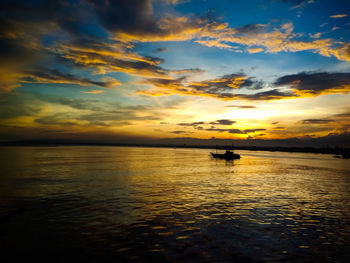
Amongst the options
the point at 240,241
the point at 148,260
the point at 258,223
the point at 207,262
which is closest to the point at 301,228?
the point at 258,223

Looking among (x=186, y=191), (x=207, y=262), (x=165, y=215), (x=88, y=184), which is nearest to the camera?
(x=207, y=262)

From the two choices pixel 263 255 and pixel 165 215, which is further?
pixel 165 215

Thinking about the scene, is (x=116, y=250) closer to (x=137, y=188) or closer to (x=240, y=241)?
(x=240, y=241)

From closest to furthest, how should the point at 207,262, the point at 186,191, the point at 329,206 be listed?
1. the point at 207,262
2. the point at 329,206
3. the point at 186,191

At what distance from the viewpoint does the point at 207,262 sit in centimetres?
1148

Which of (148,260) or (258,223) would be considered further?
(258,223)

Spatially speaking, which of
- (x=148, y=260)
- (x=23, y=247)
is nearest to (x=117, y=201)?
(x=23, y=247)

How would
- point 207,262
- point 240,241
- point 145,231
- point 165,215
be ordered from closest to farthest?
point 207,262
point 240,241
point 145,231
point 165,215

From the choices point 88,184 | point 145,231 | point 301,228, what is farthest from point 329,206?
point 88,184

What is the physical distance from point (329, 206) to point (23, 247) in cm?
2802

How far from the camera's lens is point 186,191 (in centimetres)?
3016

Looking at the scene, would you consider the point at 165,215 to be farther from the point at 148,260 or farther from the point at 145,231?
the point at 148,260

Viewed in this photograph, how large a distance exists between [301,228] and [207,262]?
9559 millimetres

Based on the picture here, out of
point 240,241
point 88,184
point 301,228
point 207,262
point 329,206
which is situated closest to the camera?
point 207,262
